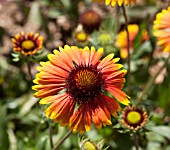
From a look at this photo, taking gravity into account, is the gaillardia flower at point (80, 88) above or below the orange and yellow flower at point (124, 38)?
below

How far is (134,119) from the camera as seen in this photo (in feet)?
5.86

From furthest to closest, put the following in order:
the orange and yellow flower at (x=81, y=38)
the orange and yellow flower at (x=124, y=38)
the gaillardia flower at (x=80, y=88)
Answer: the orange and yellow flower at (x=124, y=38) < the orange and yellow flower at (x=81, y=38) < the gaillardia flower at (x=80, y=88)

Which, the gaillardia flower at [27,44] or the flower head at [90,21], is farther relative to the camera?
the flower head at [90,21]

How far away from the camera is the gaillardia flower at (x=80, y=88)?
1539 millimetres

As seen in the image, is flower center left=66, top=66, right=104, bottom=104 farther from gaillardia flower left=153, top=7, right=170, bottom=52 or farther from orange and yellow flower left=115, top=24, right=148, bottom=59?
orange and yellow flower left=115, top=24, right=148, bottom=59

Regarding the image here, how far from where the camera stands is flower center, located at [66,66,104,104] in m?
1.60

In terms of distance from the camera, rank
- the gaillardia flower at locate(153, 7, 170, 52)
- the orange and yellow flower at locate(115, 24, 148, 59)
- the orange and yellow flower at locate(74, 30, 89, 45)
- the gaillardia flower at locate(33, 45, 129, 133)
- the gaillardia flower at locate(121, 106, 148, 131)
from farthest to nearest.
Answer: the orange and yellow flower at locate(115, 24, 148, 59) → the orange and yellow flower at locate(74, 30, 89, 45) → the gaillardia flower at locate(153, 7, 170, 52) → the gaillardia flower at locate(121, 106, 148, 131) → the gaillardia flower at locate(33, 45, 129, 133)

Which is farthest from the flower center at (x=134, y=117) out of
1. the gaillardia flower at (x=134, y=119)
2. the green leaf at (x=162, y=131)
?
the green leaf at (x=162, y=131)

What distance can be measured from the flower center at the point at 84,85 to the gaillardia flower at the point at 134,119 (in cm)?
26

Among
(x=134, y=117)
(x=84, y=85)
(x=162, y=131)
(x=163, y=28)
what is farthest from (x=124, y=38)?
(x=84, y=85)

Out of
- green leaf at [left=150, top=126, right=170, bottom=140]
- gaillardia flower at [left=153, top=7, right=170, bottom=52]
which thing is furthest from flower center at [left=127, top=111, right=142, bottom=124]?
gaillardia flower at [left=153, top=7, right=170, bottom=52]

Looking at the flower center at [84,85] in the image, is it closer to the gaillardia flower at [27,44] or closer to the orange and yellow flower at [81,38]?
the gaillardia flower at [27,44]

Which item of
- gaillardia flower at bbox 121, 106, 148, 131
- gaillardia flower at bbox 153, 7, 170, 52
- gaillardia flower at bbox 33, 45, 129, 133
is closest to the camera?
gaillardia flower at bbox 33, 45, 129, 133

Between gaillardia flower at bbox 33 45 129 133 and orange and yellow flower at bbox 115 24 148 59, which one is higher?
orange and yellow flower at bbox 115 24 148 59
